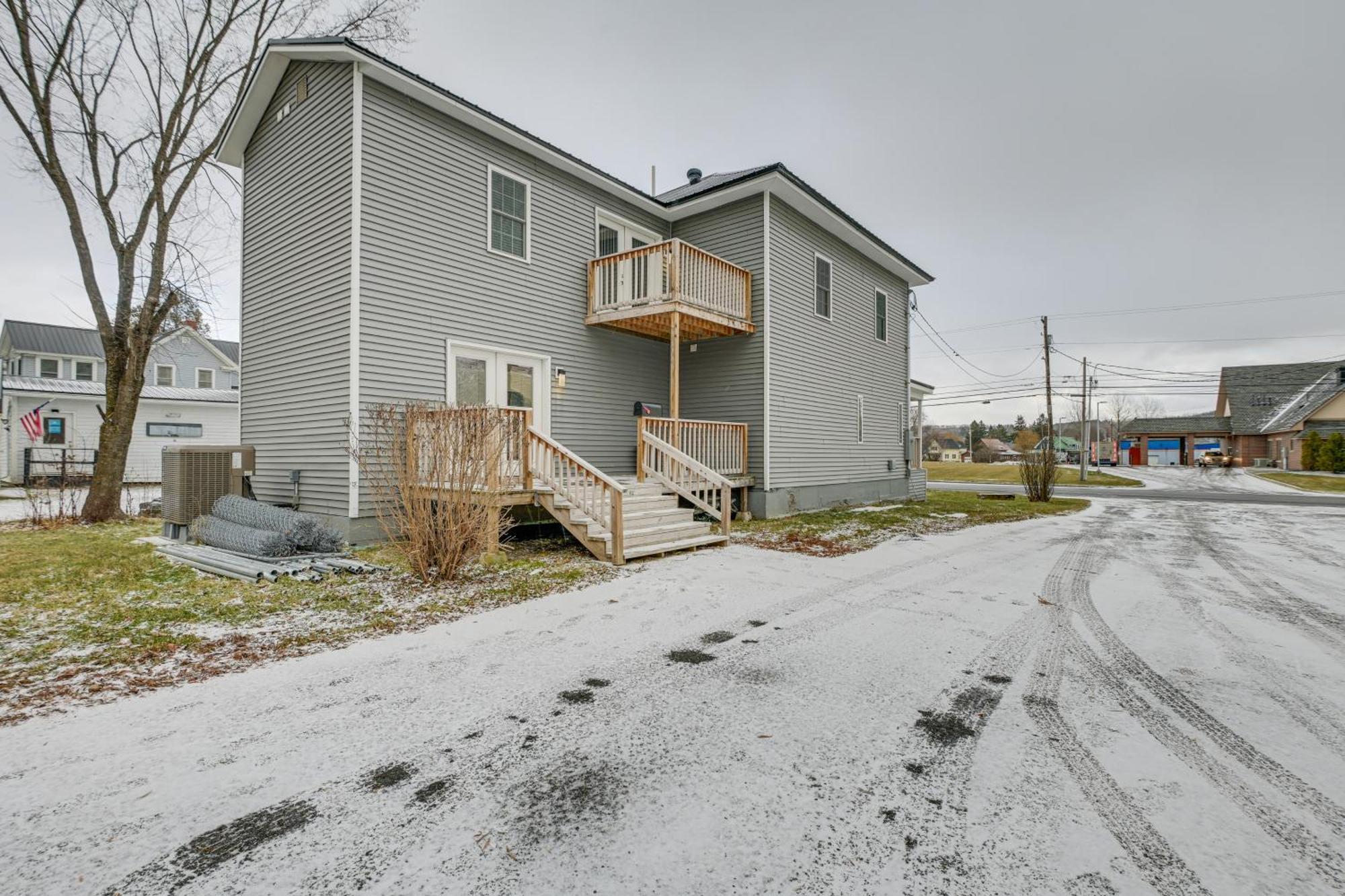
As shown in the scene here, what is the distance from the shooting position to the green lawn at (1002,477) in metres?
26.0

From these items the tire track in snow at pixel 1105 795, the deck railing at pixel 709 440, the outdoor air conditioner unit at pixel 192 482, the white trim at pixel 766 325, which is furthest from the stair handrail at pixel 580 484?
the outdoor air conditioner unit at pixel 192 482

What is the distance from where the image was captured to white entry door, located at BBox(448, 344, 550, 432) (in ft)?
28.9

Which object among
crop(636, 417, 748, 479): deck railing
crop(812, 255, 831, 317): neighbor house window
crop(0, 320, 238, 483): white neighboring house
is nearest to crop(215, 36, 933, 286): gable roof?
crop(812, 255, 831, 317): neighbor house window

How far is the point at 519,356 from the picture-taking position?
9586mm

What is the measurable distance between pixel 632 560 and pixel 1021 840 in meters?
5.31

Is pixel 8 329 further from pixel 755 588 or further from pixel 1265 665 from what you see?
pixel 1265 665

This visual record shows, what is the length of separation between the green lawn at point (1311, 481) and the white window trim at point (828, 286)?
20.5 meters

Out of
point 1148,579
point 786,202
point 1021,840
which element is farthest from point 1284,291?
point 1021,840

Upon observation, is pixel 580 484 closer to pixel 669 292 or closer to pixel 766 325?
pixel 669 292

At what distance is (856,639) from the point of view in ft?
13.5

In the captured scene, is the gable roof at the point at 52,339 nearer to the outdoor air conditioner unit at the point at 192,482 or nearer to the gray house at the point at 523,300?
the gray house at the point at 523,300

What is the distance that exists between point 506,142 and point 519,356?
3.61m

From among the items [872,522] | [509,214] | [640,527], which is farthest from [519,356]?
[872,522]

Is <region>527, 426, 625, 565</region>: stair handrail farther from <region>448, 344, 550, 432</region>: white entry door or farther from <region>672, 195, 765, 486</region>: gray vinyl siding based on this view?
<region>672, 195, 765, 486</region>: gray vinyl siding
